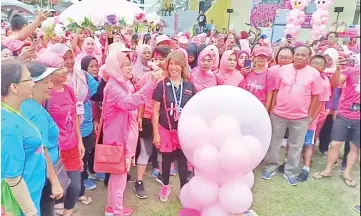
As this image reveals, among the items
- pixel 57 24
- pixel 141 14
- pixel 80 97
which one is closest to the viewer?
pixel 80 97

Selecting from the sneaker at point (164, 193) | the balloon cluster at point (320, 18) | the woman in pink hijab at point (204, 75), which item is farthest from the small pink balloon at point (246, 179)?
the balloon cluster at point (320, 18)

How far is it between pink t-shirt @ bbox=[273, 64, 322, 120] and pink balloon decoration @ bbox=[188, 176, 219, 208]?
1.56 m

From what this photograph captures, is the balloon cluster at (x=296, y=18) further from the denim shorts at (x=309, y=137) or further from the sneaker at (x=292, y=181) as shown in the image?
the sneaker at (x=292, y=181)

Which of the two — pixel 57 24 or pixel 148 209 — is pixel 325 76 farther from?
pixel 57 24

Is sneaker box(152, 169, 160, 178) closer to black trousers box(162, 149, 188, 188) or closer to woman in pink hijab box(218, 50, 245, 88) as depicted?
black trousers box(162, 149, 188, 188)

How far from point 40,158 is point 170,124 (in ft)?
3.89

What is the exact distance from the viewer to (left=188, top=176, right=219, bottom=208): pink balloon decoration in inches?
76.2

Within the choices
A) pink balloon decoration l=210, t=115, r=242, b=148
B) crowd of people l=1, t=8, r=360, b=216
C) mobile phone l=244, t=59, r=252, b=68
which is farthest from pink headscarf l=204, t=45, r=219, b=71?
pink balloon decoration l=210, t=115, r=242, b=148

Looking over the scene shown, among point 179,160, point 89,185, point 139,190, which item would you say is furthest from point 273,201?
point 89,185

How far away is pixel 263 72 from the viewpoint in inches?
131

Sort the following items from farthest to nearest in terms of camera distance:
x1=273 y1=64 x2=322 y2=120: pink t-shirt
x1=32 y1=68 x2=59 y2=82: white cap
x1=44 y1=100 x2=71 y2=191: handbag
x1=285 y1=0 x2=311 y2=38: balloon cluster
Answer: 1. x1=285 y1=0 x2=311 y2=38: balloon cluster
2. x1=273 y1=64 x2=322 y2=120: pink t-shirt
3. x1=44 y1=100 x2=71 y2=191: handbag
4. x1=32 y1=68 x2=59 y2=82: white cap

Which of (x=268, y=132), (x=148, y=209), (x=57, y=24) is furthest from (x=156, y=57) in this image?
(x=57, y=24)

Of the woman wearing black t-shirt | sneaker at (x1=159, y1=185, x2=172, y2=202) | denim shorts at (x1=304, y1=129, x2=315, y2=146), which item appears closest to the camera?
the woman wearing black t-shirt

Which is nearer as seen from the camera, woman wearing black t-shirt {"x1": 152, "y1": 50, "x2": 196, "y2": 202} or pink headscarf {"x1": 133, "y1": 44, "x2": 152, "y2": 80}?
woman wearing black t-shirt {"x1": 152, "y1": 50, "x2": 196, "y2": 202}
